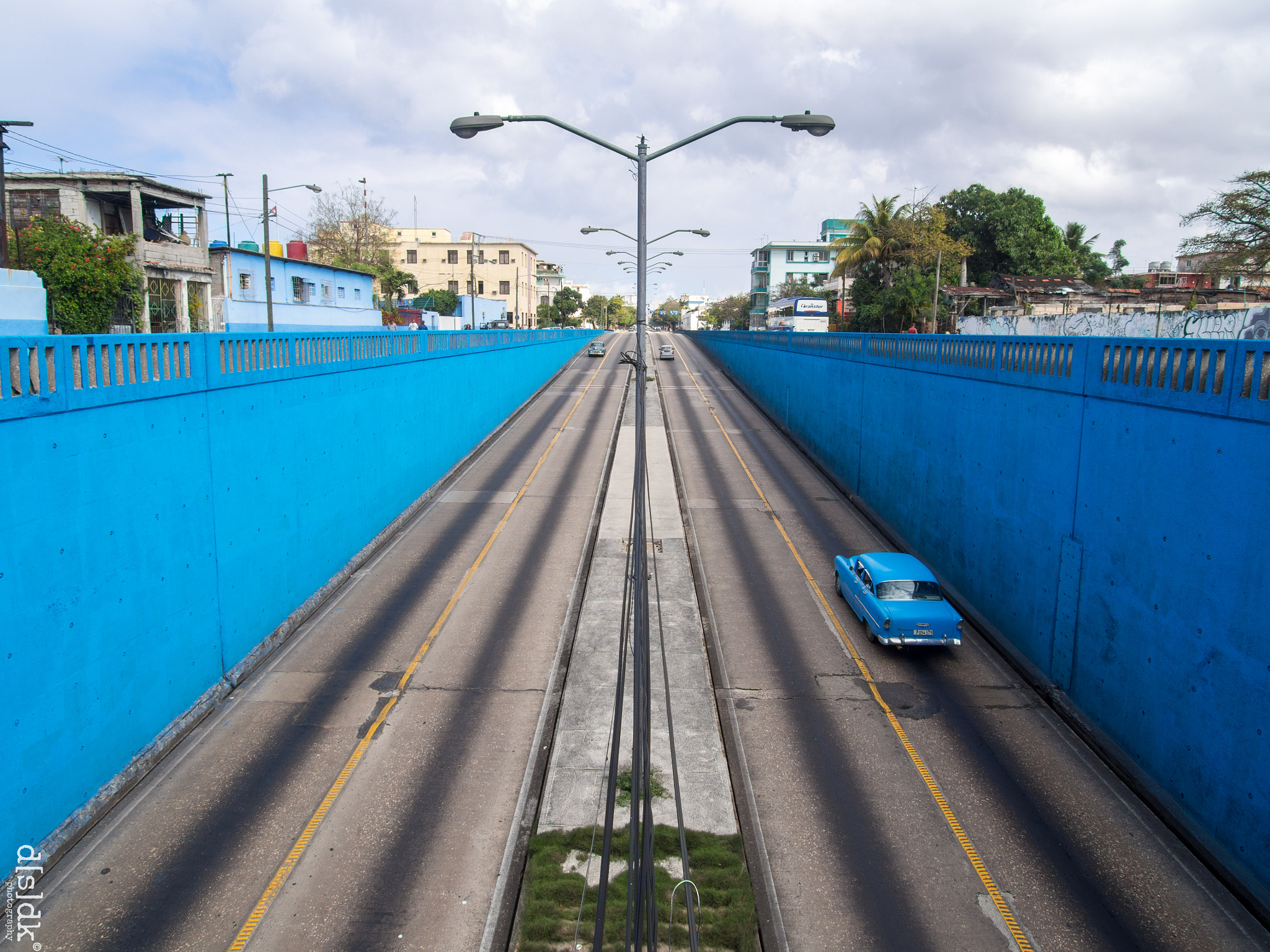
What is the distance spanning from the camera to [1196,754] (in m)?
12.0

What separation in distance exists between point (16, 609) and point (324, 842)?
16.6 feet

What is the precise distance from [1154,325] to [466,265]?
102 metres

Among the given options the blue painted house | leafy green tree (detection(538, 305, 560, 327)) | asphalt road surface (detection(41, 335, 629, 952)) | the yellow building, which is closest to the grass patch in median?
asphalt road surface (detection(41, 335, 629, 952))

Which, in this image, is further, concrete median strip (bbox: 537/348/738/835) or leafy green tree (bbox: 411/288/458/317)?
leafy green tree (bbox: 411/288/458/317)

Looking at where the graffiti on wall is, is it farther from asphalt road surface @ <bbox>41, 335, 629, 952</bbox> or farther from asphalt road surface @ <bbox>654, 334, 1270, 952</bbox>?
asphalt road surface @ <bbox>41, 335, 629, 952</bbox>

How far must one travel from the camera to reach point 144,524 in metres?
13.2

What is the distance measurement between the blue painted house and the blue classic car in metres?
33.9

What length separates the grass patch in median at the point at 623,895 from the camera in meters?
9.59

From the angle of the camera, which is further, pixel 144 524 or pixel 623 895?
pixel 144 524

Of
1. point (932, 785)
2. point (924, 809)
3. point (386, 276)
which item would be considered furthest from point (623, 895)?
point (386, 276)

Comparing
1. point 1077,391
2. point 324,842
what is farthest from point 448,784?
point 1077,391

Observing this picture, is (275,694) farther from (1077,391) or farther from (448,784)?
(1077,391)

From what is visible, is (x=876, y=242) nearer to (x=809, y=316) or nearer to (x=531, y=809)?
(x=809, y=316)

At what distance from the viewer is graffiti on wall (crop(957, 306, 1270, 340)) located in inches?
1051
